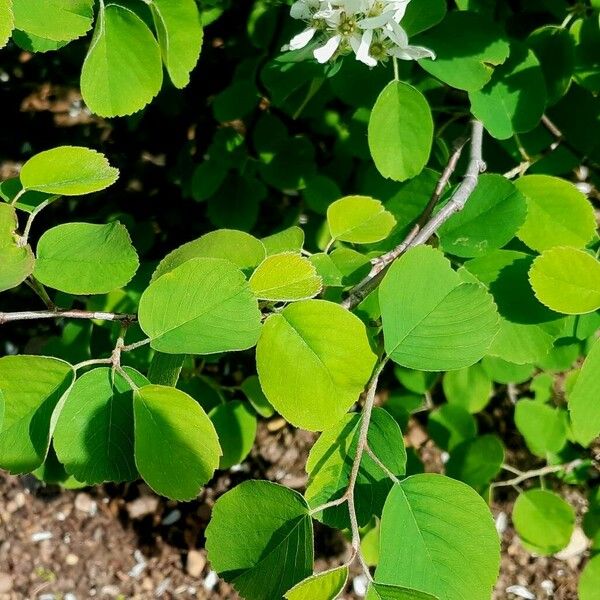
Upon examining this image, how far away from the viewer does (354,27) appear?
0.87 m

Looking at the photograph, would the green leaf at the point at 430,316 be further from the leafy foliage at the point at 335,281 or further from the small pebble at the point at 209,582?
the small pebble at the point at 209,582

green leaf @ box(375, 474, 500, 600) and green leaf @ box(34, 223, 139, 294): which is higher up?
green leaf @ box(34, 223, 139, 294)

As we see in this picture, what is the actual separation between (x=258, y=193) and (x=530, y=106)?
601 millimetres

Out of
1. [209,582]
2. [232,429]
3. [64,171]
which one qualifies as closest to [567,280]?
[64,171]

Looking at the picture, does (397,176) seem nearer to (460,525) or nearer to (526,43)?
(526,43)

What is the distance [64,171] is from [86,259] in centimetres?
10

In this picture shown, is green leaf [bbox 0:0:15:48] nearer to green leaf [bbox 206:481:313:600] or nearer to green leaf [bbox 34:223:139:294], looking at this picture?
green leaf [bbox 34:223:139:294]

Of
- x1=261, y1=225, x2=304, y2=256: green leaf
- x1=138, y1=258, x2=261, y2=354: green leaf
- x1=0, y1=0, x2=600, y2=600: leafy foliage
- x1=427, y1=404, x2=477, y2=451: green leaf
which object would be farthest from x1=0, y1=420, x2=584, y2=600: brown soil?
x1=138, y1=258, x2=261, y2=354: green leaf

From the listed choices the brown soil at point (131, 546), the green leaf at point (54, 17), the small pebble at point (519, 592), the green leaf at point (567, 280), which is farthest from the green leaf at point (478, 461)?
the green leaf at point (54, 17)

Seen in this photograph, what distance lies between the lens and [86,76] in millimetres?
920

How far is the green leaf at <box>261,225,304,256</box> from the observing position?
889 millimetres

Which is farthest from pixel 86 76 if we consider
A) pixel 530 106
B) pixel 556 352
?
pixel 556 352

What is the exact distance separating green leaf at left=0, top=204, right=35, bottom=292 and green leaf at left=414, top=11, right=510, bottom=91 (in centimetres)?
64

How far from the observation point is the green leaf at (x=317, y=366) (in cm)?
72
